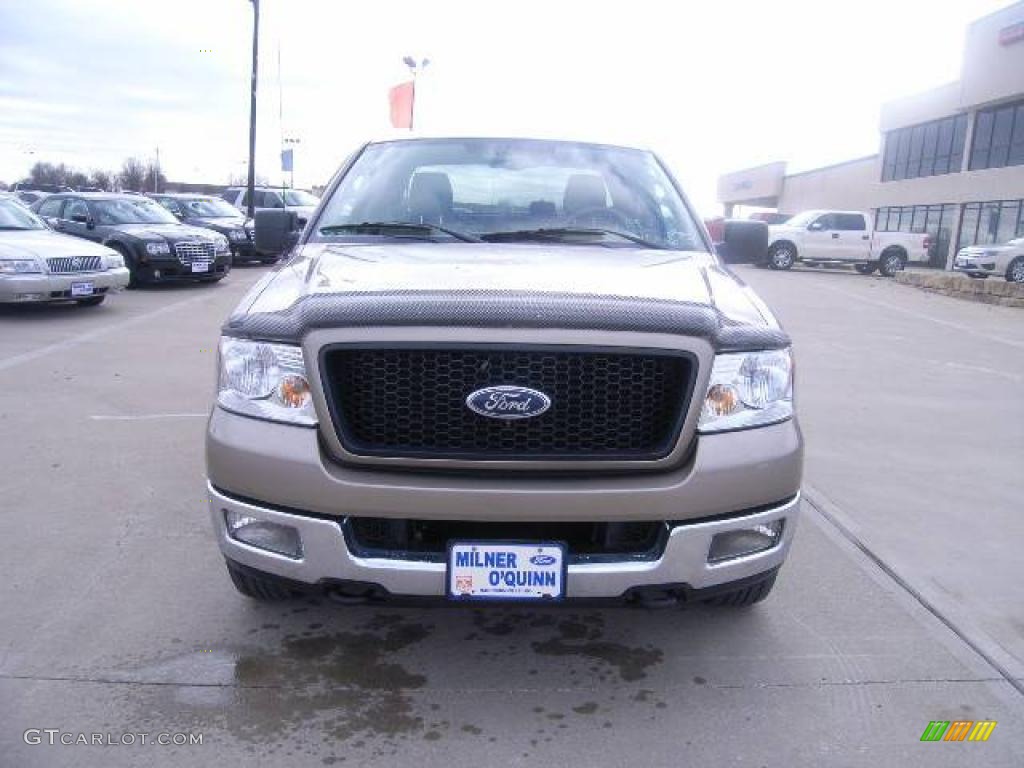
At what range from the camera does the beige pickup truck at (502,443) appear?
257 centimetres

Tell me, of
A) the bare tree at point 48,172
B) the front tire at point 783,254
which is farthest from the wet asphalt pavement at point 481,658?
the bare tree at point 48,172

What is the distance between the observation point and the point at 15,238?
35.8 feet

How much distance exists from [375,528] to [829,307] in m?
15.2

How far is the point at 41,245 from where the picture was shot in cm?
1086

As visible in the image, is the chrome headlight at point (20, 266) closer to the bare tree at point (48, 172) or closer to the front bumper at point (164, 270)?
the front bumper at point (164, 270)

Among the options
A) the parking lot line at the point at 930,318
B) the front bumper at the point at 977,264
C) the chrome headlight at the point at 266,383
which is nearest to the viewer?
the chrome headlight at the point at 266,383

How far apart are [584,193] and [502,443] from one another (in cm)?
191

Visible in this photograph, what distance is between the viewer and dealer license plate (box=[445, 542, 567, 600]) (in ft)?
8.45

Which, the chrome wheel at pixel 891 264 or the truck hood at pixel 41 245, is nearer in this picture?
the truck hood at pixel 41 245

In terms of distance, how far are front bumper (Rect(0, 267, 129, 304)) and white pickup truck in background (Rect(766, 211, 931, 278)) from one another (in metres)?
21.4

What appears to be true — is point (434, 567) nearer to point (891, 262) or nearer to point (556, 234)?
point (556, 234)

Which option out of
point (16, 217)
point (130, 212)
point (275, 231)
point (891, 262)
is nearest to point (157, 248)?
point (130, 212)

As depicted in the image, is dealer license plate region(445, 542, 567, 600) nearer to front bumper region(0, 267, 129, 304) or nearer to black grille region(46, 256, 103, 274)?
front bumper region(0, 267, 129, 304)

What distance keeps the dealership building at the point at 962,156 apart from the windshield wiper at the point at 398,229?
33419mm
